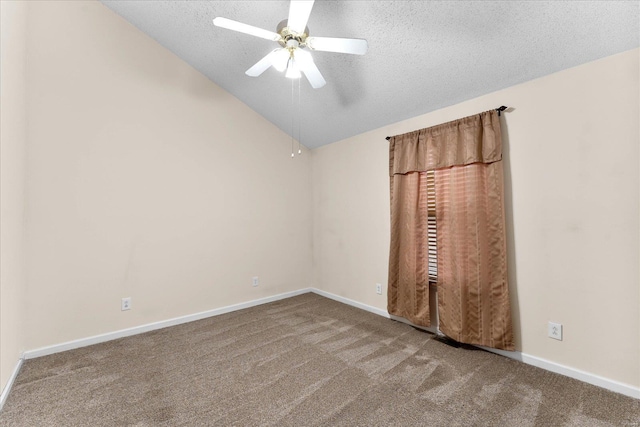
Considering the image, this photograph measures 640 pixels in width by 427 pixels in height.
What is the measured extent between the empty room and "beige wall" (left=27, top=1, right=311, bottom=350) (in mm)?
19

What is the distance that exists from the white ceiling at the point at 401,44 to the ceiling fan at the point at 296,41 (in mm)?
529

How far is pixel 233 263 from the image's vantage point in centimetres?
339

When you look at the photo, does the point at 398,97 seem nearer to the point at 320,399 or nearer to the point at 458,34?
the point at 458,34

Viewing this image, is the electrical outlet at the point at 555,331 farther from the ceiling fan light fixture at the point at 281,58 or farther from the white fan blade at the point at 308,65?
the ceiling fan light fixture at the point at 281,58

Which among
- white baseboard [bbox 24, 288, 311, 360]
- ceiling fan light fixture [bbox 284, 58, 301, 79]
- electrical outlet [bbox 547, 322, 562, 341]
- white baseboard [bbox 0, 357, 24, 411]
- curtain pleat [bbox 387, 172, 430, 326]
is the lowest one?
white baseboard [bbox 0, 357, 24, 411]

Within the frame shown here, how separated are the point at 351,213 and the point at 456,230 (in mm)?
1423

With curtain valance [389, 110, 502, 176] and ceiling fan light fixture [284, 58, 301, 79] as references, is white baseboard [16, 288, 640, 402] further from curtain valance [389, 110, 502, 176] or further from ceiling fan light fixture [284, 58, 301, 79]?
ceiling fan light fixture [284, 58, 301, 79]

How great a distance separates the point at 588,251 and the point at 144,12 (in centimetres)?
427

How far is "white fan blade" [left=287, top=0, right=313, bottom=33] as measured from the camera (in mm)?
1427

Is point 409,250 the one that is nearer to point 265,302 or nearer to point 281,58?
point 265,302

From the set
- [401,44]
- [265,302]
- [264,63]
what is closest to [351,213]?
[265,302]

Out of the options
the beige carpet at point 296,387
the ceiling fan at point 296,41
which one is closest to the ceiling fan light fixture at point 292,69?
the ceiling fan at point 296,41

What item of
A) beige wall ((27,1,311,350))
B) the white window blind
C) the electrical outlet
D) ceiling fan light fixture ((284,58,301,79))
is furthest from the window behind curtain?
beige wall ((27,1,311,350))

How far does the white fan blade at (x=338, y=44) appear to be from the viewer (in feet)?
5.31
